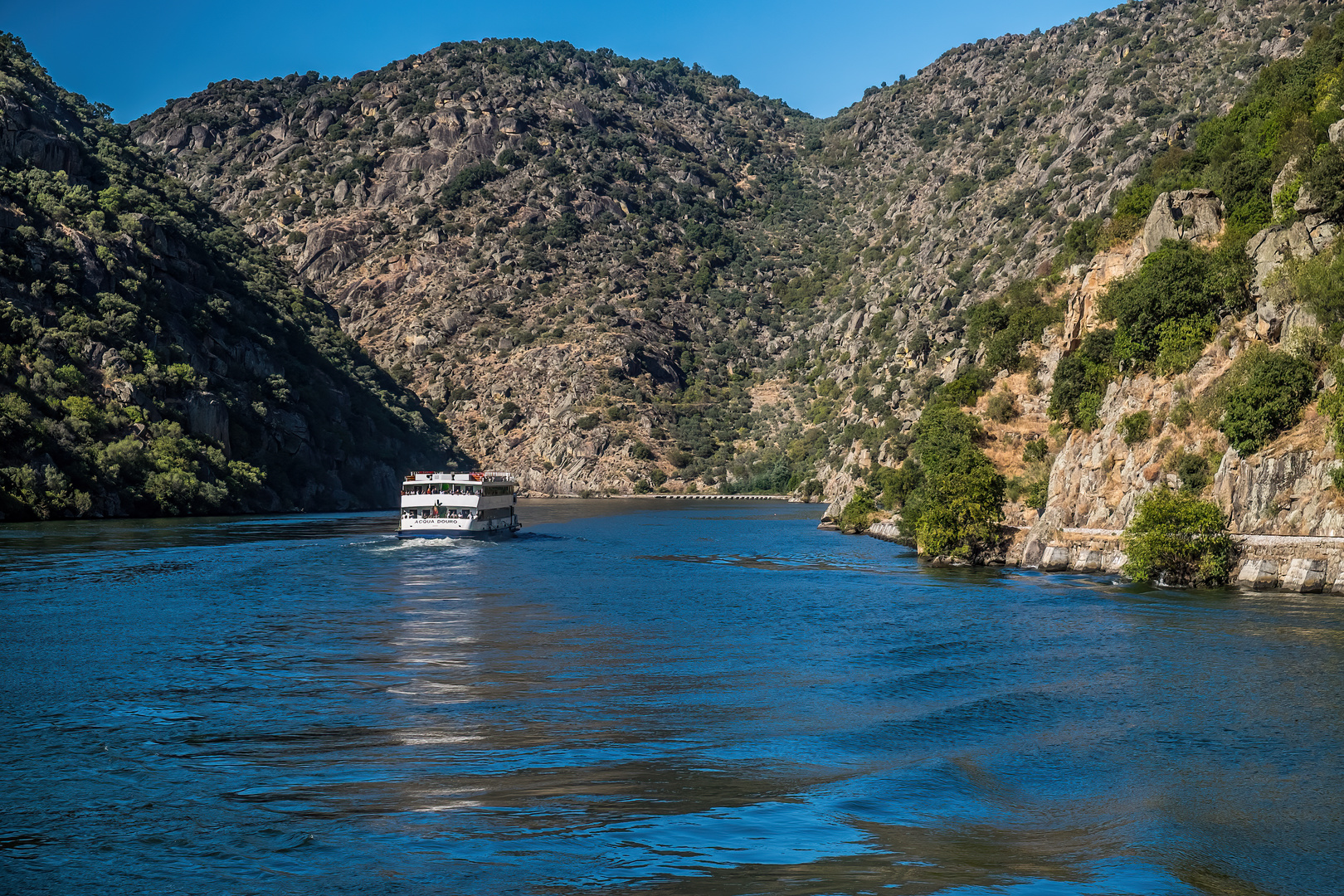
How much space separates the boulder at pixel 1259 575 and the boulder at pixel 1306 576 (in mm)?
721

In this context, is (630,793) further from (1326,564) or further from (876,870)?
(1326,564)

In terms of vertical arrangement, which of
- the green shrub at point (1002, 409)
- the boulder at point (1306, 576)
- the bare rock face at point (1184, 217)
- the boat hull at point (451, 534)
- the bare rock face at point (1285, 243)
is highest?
the bare rock face at point (1184, 217)

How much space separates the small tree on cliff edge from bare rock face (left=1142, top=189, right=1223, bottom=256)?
2199 centimetres

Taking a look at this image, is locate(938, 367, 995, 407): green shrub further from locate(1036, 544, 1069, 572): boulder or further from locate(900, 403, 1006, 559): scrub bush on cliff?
locate(1036, 544, 1069, 572): boulder

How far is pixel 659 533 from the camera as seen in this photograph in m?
92.8

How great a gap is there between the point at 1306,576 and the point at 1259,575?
2146 millimetres

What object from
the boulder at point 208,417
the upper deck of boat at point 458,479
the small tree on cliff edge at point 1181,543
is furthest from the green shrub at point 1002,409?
the boulder at point 208,417

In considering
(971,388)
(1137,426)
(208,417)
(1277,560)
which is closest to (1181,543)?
(1277,560)

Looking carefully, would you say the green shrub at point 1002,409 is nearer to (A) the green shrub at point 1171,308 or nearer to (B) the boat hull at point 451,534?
(A) the green shrub at point 1171,308

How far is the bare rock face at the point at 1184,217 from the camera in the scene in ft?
196

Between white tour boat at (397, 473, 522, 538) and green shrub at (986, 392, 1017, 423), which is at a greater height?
green shrub at (986, 392, 1017, 423)

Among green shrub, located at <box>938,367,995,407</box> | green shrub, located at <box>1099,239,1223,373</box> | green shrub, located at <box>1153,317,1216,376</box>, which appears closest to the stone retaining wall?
green shrub, located at <box>1153,317,1216,376</box>

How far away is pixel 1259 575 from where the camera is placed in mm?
41625

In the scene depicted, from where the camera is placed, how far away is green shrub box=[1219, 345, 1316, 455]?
43.9 meters
